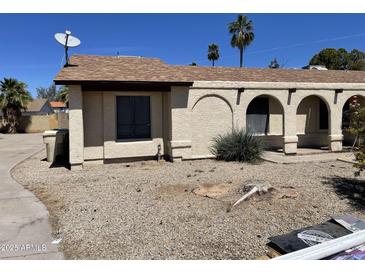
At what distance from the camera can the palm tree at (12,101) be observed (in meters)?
37.4

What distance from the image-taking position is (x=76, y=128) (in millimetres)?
10633

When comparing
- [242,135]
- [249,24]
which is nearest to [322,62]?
[249,24]

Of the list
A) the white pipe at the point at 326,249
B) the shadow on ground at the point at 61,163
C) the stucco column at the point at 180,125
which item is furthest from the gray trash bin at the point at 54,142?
the white pipe at the point at 326,249

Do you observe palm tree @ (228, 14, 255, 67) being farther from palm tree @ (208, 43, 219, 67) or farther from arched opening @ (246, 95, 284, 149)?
arched opening @ (246, 95, 284, 149)

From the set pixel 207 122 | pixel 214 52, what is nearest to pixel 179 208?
pixel 207 122

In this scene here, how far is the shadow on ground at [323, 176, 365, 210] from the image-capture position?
637 centimetres

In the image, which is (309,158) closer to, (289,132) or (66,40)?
(289,132)

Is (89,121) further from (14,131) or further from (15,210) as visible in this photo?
(14,131)

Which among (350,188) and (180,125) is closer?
(350,188)

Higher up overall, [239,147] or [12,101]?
[12,101]

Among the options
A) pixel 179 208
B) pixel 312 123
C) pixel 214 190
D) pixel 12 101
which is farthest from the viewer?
pixel 12 101

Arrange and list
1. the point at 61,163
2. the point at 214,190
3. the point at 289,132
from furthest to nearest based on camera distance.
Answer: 1. the point at 289,132
2. the point at 61,163
3. the point at 214,190

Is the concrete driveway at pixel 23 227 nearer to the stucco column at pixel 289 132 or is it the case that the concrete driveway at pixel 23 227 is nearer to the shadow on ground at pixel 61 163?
the shadow on ground at pixel 61 163

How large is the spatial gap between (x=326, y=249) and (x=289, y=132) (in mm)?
10762
